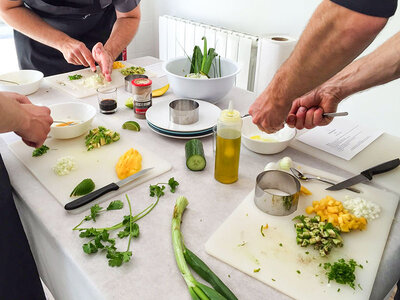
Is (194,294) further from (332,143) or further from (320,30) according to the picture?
(332,143)

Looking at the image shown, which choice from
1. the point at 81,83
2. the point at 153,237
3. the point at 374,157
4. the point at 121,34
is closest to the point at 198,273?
the point at 153,237

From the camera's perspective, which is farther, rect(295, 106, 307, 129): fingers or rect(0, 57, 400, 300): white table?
rect(295, 106, 307, 129): fingers

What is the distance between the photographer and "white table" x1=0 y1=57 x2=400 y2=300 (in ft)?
2.28

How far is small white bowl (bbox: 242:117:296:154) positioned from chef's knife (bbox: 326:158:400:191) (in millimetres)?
224

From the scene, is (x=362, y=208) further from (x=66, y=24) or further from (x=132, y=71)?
(x=66, y=24)

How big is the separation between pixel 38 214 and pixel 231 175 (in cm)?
52

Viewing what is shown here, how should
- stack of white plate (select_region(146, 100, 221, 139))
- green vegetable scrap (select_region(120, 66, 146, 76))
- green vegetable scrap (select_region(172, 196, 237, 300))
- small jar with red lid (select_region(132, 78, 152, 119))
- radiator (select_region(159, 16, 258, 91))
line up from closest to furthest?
green vegetable scrap (select_region(172, 196, 237, 300)) < stack of white plate (select_region(146, 100, 221, 139)) < small jar with red lid (select_region(132, 78, 152, 119)) < green vegetable scrap (select_region(120, 66, 146, 76)) < radiator (select_region(159, 16, 258, 91))

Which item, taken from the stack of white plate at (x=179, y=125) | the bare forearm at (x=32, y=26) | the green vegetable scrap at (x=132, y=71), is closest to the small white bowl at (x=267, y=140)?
the stack of white plate at (x=179, y=125)

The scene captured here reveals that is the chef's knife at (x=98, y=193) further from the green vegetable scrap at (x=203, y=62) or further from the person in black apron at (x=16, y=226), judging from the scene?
the green vegetable scrap at (x=203, y=62)

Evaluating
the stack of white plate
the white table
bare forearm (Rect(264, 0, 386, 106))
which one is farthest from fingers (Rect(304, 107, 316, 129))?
the stack of white plate

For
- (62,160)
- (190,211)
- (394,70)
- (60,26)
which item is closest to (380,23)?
(394,70)

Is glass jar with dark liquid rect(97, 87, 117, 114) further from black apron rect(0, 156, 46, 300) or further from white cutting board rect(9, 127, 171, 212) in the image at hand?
black apron rect(0, 156, 46, 300)

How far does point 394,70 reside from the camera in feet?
3.18

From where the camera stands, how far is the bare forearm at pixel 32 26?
1.68 m
